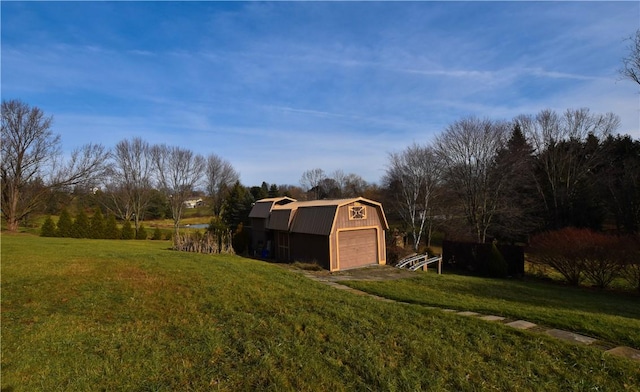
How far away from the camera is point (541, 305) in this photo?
9562 mm

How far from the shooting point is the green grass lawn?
5.68 meters

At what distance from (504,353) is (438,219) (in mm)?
27190

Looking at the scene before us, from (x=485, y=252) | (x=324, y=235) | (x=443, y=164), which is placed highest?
(x=443, y=164)

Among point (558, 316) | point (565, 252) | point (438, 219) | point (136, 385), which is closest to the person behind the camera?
point (136, 385)

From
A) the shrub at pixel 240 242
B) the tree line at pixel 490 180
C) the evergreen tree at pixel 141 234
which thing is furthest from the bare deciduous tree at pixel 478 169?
the evergreen tree at pixel 141 234

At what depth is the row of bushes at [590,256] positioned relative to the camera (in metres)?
13.6

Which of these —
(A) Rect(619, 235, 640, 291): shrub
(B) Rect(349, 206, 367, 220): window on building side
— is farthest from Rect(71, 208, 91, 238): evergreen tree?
(A) Rect(619, 235, 640, 291): shrub

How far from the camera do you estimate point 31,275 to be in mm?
9016

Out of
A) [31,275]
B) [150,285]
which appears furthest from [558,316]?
[31,275]

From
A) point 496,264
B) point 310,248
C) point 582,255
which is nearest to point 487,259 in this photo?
point 496,264

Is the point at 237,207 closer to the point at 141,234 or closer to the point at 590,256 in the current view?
the point at 141,234

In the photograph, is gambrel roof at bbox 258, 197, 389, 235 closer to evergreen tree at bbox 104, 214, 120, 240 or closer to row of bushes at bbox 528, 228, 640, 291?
row of bushes at bbox 528, 228, 640, 291

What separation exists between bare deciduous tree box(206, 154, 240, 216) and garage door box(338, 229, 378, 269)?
32581 millimetres

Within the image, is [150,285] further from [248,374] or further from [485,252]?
→ [485,252]
